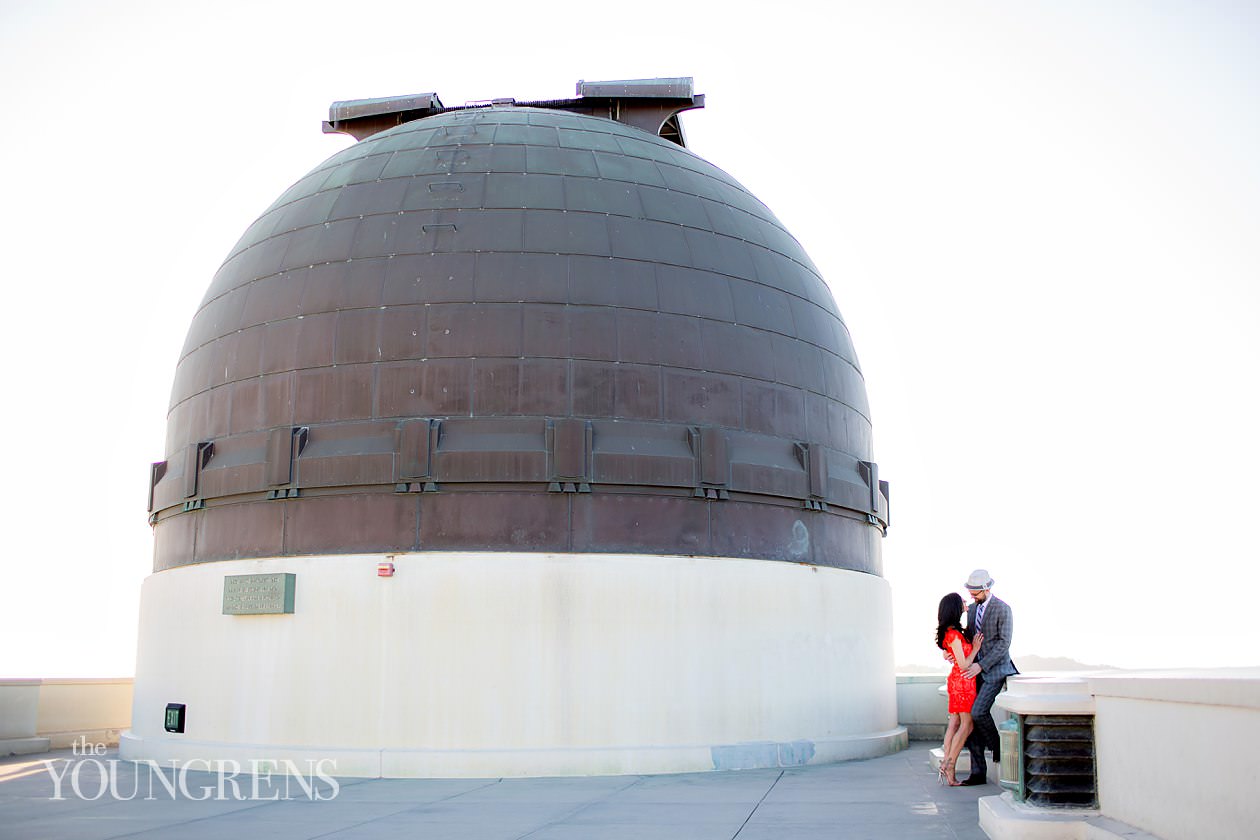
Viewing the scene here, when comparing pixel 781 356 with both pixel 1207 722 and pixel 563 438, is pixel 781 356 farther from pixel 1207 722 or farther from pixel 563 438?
pixel 1207 722

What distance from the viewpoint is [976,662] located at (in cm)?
1133

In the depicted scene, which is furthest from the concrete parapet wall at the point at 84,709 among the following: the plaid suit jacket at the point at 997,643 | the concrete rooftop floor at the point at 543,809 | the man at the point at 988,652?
the plaid suit jacket at the point at 997,643

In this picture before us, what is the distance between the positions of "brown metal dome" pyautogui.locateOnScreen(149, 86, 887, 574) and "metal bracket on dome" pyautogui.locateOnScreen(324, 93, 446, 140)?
356 centimetres

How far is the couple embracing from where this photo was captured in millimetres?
11203

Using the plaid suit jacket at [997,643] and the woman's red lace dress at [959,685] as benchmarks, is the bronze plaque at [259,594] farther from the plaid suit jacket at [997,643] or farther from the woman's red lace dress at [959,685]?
the plaid suit jacket at [997,643]

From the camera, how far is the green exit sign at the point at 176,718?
15844mm

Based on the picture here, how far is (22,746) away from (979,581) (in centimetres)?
1452

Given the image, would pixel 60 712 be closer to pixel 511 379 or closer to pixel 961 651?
pixel 511 379

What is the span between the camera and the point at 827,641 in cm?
1648

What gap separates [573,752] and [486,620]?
2.00 metres

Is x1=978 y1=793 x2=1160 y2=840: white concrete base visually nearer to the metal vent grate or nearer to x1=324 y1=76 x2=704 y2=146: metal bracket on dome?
the metal vent grate

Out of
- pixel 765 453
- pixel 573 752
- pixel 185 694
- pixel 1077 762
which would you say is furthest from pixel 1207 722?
pixel 185 694

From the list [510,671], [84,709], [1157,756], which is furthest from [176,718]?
[1157,756]

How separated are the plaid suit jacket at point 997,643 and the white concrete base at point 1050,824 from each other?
2.86 meters
